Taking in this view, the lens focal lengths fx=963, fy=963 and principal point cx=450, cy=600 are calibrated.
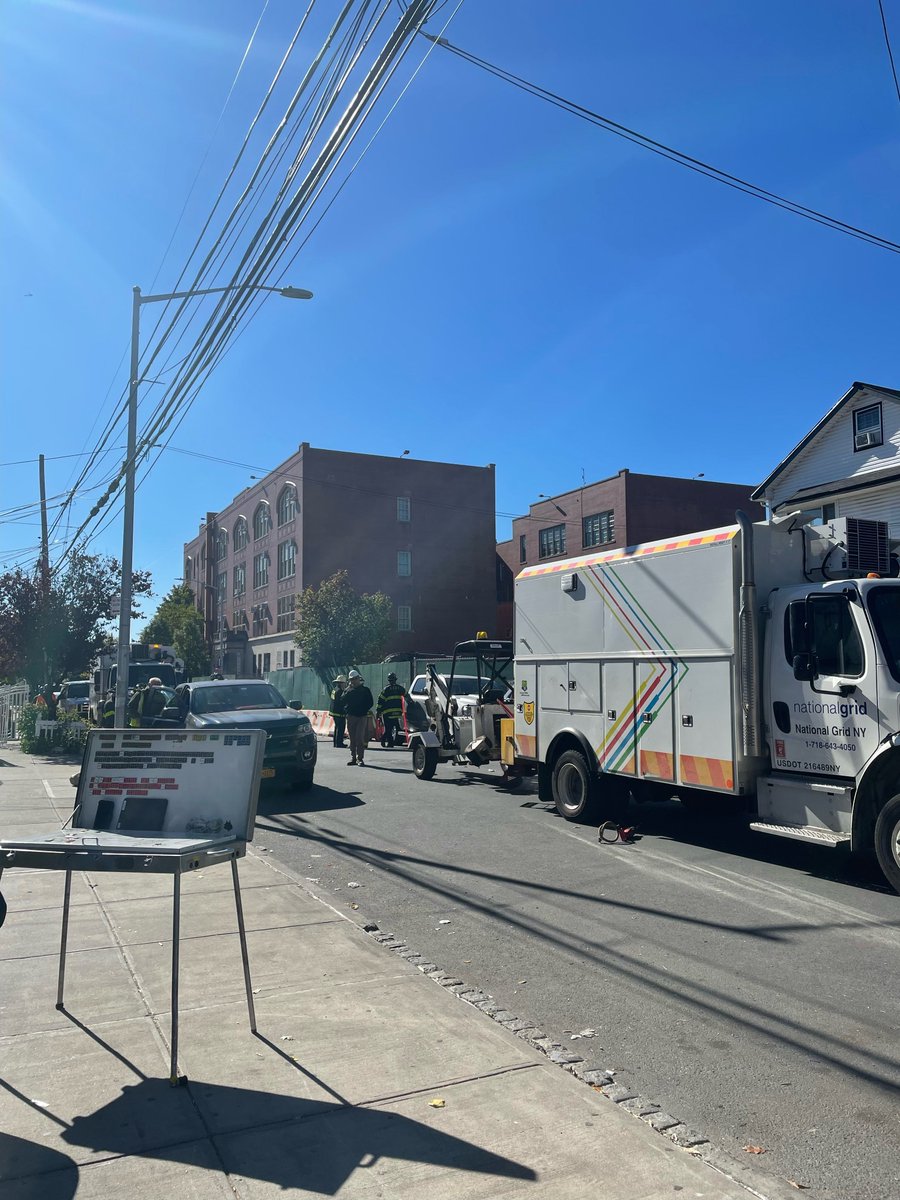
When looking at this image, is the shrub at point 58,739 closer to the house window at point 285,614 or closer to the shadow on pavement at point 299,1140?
the shadow on pavement at point 299,1140

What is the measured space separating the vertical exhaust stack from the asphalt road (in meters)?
1.23

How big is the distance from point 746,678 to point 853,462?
54.4 ft

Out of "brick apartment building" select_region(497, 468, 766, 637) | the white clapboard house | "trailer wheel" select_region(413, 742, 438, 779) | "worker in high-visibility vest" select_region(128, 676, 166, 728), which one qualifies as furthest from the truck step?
"brick apartment building" select_region(497, 468, 766, 637)

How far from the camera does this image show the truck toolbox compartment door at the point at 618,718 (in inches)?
397

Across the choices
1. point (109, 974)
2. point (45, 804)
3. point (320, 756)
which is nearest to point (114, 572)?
point (320, 756)

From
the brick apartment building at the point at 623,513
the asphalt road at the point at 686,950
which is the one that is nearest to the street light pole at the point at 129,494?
the asphalt road at the point at 686,950

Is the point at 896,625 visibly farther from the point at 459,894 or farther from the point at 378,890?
the point at 378,890

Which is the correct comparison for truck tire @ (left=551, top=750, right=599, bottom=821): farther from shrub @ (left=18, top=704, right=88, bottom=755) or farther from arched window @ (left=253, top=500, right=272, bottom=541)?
arched window @ (left=253, top=500, right=272, bottom=541)

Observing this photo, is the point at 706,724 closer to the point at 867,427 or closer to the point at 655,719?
the point at 655,719

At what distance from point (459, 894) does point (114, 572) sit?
22.8m

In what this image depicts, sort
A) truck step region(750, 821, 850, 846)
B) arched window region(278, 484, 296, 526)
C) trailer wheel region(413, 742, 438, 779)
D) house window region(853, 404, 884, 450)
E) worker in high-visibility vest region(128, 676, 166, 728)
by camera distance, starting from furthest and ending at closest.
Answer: arched window region(278, 484, 296, 526) → house window region(853, 404, 884, 450) → worker in high-visibility vest region(128, 676, 166, 728) → trailer wheel region(413, 742, 438, 779) → truck step region(750, 821, 850, 846)

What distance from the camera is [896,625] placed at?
7848 millimetres

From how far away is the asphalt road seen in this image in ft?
13.0

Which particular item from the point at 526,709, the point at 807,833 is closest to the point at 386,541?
the point at 526,709
